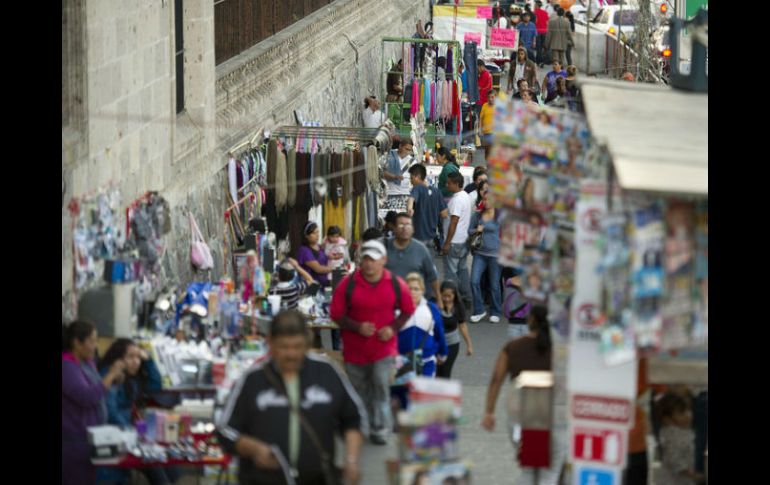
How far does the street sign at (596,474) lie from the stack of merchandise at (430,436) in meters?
0.62

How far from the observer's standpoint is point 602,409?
26.4 ft

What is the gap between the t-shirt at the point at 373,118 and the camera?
2636 centimetres

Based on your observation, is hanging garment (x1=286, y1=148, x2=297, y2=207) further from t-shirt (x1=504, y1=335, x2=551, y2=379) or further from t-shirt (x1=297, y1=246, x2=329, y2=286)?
t-shirt (x1=504, y1=335, x2=551, y2=379)

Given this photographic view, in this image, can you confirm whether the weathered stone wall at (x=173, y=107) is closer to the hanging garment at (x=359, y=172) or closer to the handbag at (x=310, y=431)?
the hanging garment at (x=359, y=172)

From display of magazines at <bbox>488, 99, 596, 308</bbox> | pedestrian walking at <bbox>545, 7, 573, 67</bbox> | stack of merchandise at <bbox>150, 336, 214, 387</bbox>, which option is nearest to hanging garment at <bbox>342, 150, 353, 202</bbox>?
stack of merchandise at <bbox>150, 336, 214, 387</bbox>

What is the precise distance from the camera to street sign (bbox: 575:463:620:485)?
8.15 metres

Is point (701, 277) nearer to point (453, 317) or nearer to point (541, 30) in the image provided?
point (453, 317)

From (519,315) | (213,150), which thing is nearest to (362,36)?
(213,150)

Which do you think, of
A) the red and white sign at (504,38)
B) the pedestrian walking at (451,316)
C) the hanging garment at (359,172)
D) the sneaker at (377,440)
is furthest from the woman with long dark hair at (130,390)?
the red and white sign at (504,38)

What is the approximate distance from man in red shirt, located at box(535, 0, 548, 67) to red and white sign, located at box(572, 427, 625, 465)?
30903 mm

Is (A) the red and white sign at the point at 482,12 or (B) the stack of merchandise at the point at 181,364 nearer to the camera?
(B) the stack of merchandise at the point at 181,364

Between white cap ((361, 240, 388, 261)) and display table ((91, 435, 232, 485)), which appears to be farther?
white cap ((361, 240, 388, 261))

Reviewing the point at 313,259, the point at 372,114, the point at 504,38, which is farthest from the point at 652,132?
the point at 504,38
